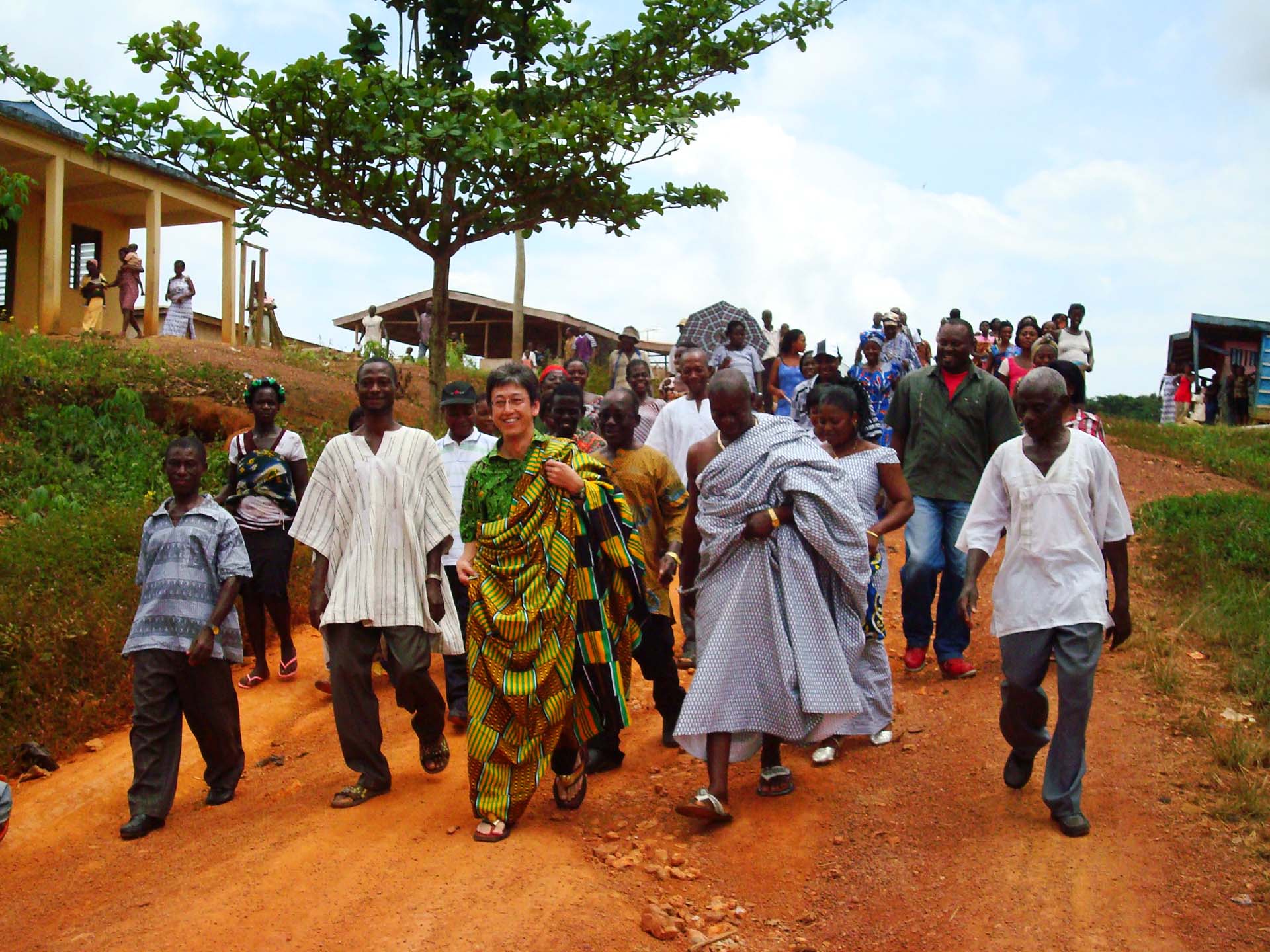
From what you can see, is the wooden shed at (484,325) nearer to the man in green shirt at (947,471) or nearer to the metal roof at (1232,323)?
the metal roof at (1232,323)

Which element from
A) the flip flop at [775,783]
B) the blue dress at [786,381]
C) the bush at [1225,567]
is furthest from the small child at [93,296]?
the flip flop at [775,783]

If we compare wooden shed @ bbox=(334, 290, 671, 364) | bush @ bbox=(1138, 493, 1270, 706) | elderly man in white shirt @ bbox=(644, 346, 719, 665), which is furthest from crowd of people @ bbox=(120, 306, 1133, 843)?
wooden shed @ bbox=(334, 290, 671, 364)

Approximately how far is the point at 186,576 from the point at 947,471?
4.18 meters

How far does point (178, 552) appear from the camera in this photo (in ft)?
19.4

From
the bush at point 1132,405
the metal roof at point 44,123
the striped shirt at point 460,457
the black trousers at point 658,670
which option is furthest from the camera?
the bush at point 1132,405

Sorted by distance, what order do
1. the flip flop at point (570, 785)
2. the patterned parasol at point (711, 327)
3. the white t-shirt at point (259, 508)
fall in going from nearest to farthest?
the flip flop at point (570, 785) → the white t-shirt at point (259, 508) → the patterned parasol at point (711, 327)

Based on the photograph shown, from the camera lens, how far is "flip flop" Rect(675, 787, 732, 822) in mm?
5008

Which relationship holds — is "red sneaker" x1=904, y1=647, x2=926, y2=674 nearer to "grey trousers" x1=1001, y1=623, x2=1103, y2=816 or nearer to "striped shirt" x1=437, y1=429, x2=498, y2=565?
"grey trousers" x1=1001, y1=623, x2=1103, y2=816

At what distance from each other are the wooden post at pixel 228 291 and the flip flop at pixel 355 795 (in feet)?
60.3

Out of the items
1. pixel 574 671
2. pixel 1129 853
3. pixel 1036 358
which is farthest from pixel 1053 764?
pixel 1036 358

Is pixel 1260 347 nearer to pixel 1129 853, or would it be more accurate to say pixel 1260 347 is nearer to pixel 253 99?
pixel 253 99

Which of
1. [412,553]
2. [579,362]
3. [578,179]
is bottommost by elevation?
[412,553]

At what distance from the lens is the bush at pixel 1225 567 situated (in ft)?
24.2

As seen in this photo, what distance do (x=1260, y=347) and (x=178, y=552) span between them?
83.5ft
